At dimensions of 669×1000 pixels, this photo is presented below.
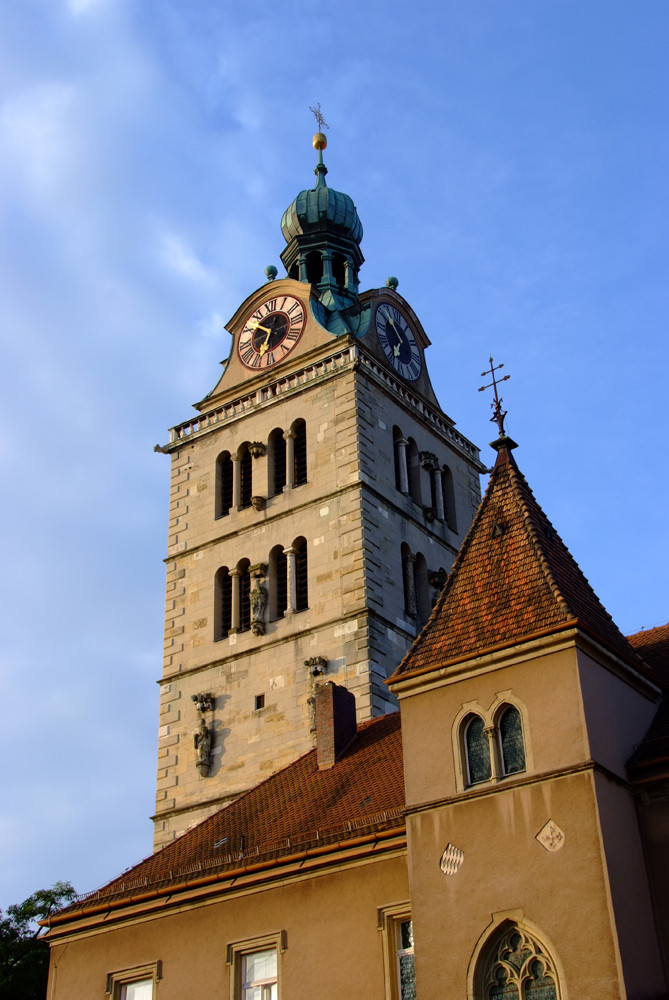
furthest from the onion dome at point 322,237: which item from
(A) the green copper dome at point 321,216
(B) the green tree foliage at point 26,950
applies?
(B) the green tree foliage at point 26,950

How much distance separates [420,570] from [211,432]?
8328 mm

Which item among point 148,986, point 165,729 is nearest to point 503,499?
point 148,986

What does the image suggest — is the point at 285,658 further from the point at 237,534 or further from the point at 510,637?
the point at 510,637

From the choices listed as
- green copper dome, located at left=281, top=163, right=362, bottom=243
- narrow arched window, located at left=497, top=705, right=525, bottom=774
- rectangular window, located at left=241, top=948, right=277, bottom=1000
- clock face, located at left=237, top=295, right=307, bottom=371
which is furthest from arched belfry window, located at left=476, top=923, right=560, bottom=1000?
green copper dome, located at left=281, top=163, right=362, bottom=243

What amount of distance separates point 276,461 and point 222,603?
15.0 feet

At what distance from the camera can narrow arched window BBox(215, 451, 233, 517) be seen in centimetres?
4253

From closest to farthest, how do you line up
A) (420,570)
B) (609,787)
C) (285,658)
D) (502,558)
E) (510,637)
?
(609,787) < (510,637) < (502,558) < (285,658) < (420,570)

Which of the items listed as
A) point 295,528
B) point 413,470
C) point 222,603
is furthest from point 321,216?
point 222,603

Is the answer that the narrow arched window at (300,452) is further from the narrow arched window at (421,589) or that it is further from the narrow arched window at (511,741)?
the narrow arched window at (511,741)

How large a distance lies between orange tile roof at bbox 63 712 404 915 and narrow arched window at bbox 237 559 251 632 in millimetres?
12937

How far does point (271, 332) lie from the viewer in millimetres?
45625

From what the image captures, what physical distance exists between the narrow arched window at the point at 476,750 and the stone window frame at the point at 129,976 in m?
6.50

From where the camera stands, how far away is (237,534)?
41.2 meters

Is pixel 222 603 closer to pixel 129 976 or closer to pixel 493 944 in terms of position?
pixel 129 976
